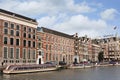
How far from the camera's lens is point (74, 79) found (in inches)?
2479

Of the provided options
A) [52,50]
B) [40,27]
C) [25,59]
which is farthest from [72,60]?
[25,59]

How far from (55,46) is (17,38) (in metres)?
30.6

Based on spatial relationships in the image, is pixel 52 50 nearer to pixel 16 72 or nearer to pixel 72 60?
pixel 72 60

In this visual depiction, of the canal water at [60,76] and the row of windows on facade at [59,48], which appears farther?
the row of windows on facade at [59,48]

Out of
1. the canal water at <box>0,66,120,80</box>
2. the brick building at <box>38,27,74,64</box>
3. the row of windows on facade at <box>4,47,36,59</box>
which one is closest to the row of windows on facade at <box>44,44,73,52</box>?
A: the brick building at <box>38,27,74,64</box>

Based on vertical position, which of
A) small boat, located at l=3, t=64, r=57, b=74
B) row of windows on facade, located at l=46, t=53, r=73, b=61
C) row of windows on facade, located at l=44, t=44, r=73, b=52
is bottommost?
small boat, located at l=3, t=64, r=57, b=74

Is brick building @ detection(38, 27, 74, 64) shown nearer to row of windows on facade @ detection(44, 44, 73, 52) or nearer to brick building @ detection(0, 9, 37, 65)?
row of windows on facade @ detection(44, 44, 73, 52)

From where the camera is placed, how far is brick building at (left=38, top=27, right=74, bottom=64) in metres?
117

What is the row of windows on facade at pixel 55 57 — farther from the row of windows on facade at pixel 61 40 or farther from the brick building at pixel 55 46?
the row of windows on facade at pixel 61 40

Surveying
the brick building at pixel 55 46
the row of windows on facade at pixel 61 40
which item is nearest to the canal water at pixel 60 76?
the brick building at pixel 55 46

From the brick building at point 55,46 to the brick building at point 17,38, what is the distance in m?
9.14

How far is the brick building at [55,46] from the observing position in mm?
117250

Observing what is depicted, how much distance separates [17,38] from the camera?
98.6 meters

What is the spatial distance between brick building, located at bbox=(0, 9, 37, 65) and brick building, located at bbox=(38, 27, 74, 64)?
30.0 ft
